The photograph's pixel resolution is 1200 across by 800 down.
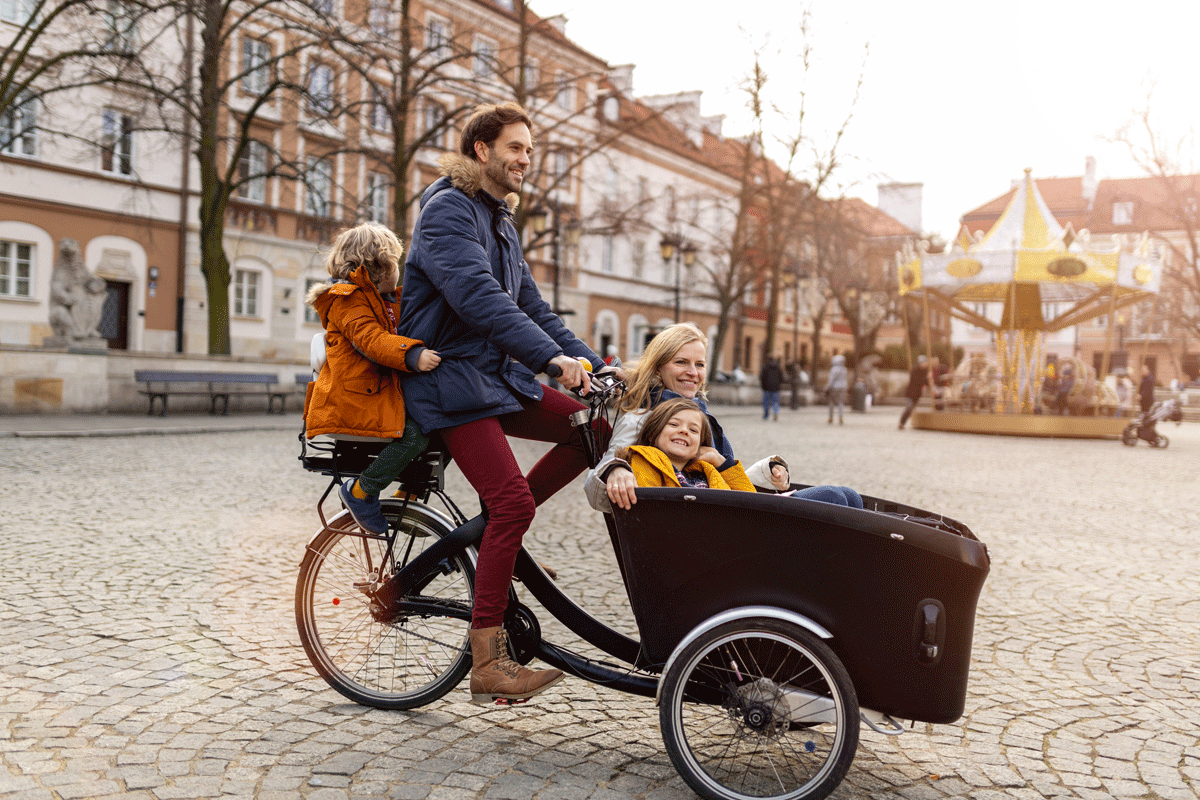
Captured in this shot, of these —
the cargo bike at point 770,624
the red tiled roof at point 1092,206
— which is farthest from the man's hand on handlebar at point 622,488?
the red tiled roof at point 1092,206

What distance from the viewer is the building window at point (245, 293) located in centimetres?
3014

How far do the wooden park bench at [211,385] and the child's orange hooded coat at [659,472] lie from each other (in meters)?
16.4

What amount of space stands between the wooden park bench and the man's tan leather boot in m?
16.1

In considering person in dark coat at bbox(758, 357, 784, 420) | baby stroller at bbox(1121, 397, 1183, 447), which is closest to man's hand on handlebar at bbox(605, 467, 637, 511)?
baby stroller at bbox(1121, 397, 1183, 447)

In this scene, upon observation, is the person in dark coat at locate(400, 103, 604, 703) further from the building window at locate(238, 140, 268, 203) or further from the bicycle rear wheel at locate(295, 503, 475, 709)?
the building window at locate(238, 140, 268, 203)

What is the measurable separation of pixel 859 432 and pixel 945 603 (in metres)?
20.2

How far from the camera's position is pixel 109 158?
26438 millimetres

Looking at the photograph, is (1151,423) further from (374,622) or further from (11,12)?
(11,12)

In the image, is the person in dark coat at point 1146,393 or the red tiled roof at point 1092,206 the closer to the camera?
the person in dark coat at point 1146,393

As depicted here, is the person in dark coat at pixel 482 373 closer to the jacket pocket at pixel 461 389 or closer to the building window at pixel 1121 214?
the jacket pocket at pixel 461 389

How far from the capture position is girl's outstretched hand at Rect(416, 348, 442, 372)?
305cm

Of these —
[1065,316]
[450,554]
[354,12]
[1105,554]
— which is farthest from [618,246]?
[450,554]

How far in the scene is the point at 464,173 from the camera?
10.2ft

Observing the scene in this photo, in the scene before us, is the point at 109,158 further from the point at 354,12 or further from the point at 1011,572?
Result: the point at 1011,572
